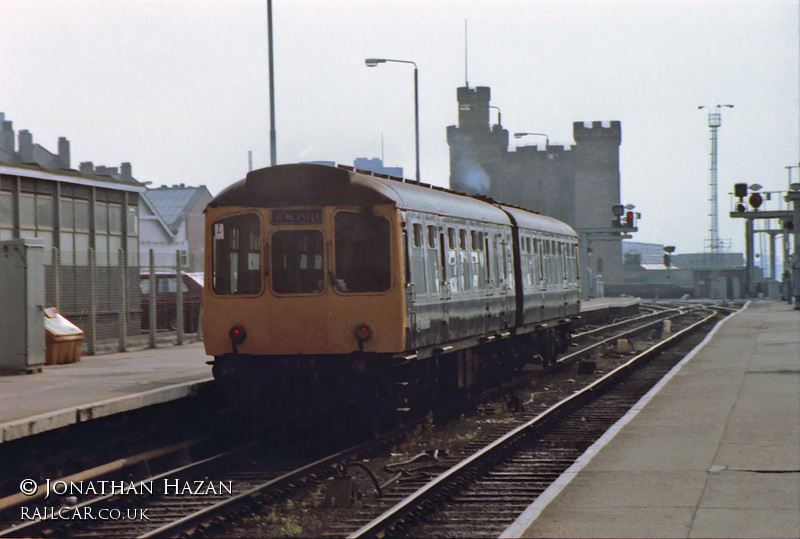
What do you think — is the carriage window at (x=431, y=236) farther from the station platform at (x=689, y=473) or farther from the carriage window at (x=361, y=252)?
the station platform at (x=689, y=473)

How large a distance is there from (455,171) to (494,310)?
82.1 meters

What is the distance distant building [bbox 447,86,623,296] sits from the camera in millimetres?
98812

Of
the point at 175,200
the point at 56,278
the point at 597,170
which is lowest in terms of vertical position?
the point at 56,278

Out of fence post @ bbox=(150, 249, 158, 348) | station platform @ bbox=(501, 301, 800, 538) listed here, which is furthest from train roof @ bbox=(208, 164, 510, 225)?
fence post @ bbox=(150, 249, 158, 348)

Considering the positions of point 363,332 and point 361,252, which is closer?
point 363,332

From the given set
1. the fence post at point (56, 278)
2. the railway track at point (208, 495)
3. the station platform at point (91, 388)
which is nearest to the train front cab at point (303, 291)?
the station platform at point (91, 388)

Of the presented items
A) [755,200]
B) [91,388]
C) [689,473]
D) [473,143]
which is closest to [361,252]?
[91,388]

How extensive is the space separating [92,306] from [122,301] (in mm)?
1031

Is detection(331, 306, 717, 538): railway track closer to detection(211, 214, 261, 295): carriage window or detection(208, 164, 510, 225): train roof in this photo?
detection(208, 164, 510, 225): train roof

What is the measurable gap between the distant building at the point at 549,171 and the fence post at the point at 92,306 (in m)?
79.0

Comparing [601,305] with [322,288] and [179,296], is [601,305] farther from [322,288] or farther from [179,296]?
[322,288]

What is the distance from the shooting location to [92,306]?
18547 millimetres

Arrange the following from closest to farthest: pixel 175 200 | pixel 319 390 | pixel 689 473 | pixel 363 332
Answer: pixel 689 473 < pixel 363 332 < pixel 319 390 < pixel 175 200

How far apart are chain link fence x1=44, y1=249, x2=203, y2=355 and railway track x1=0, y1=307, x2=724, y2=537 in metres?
7.09
